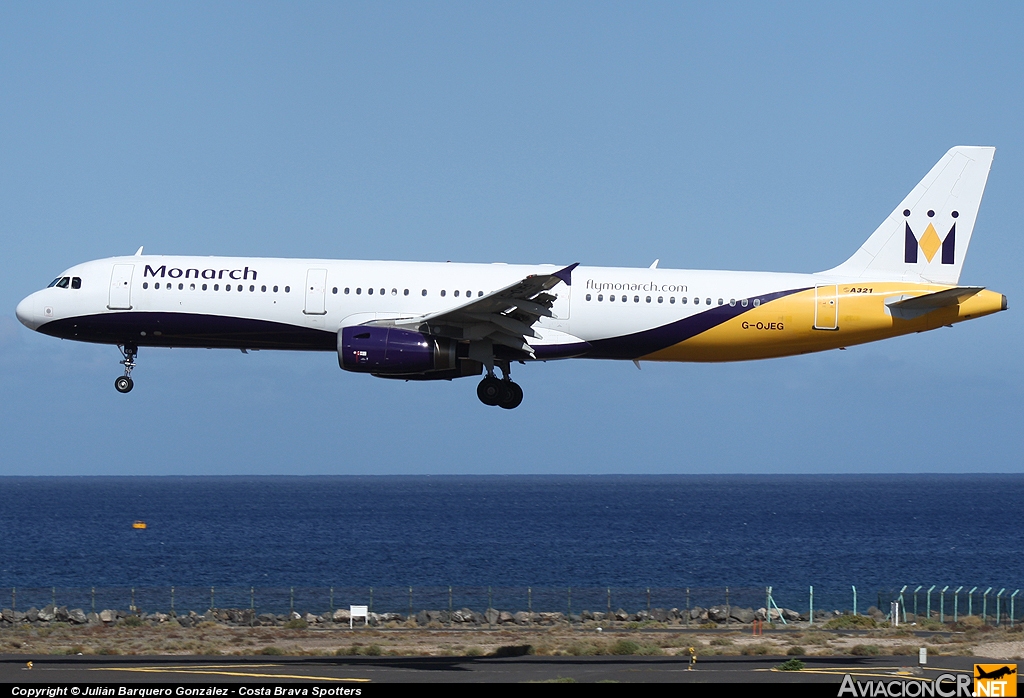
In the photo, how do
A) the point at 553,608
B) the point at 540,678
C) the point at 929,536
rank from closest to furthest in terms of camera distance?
1. the point at 540,678
2. the point at 553,608
3. the point at 929,536

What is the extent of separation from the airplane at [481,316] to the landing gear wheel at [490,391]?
3cm

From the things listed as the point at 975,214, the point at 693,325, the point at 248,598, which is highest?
the point at 975,214

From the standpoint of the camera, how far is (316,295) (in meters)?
36.5

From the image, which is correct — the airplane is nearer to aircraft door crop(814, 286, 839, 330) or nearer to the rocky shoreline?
aircraft door crop(814, 286, 839, 330)

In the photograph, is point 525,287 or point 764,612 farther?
point 764,612

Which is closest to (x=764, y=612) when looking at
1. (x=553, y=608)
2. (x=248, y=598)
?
(x=553, y=608)

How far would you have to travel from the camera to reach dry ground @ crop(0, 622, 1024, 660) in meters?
47.3

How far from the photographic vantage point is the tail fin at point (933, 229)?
39094 millimetres

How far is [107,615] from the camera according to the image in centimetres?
7175

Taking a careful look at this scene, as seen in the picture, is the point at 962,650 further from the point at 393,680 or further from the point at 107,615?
the point at 107,615

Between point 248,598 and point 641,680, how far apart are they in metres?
64.0

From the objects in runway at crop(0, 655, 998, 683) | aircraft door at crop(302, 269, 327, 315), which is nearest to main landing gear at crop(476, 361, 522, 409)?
aircraft door at crop(302, 269, 327, 315)

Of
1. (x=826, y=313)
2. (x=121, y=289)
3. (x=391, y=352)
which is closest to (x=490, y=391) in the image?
(x=391, y=352)

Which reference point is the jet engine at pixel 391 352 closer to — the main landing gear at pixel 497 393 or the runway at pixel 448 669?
the main landing gear at pixel 497 393
